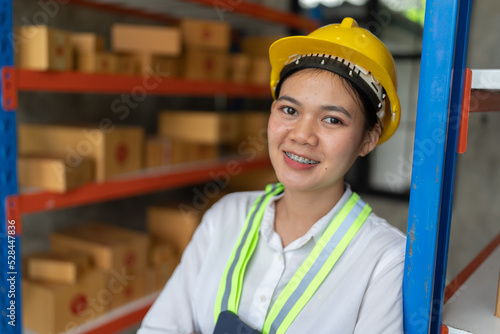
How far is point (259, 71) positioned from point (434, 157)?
2.40 metres

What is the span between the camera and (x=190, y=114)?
2920 millimetres

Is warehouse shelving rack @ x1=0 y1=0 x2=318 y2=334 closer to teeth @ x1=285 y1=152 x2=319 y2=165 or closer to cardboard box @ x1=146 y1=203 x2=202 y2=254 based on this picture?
cardboard box @ x1=146 y1=203 x2=202 y2=254

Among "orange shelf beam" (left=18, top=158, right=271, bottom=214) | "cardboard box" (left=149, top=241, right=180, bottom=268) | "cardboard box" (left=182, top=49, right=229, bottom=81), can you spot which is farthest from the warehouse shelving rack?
"cardboard box" (left=149, top=241, right=180, bottom=268)

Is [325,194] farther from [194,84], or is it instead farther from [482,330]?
[194,84]

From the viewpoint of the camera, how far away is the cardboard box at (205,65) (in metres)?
2.74

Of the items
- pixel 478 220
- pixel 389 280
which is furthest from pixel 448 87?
pixel 478 220

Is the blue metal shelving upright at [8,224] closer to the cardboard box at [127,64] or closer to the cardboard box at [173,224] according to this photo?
the cardboard box at [127,64]

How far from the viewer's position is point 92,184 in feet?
7.22

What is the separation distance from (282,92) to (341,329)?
0.62 meters

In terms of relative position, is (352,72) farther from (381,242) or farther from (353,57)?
(381,242)

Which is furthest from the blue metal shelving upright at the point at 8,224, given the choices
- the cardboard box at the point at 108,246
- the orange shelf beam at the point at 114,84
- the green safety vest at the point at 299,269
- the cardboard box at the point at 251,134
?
the cardboard box at the point at 251,134

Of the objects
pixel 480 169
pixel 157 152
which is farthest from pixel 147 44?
pixel 480 169

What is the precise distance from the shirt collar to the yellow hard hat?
0.81 feet

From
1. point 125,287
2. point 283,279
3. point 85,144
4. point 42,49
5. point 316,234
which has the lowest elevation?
point 125,287
